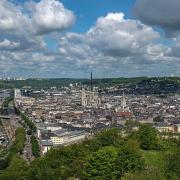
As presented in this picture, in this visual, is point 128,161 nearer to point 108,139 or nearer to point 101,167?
point 101,167

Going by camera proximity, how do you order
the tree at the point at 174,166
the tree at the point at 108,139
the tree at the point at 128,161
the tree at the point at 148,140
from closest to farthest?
the tree at the point at 174,166 → the tree at the point at 128,161 → the tree at the point at 148,140 → the tree at the point at 108,139

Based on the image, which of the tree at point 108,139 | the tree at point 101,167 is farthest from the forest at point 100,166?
the tree at point 108,139

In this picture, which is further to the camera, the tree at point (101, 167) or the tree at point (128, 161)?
the tree at point (128, 161)

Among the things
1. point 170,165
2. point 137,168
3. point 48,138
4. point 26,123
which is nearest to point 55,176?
point 137,168

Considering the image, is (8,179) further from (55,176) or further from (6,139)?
(6,139)

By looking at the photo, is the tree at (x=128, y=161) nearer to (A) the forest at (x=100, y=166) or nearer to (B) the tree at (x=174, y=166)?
(A) the forest at (x=100, y=166)

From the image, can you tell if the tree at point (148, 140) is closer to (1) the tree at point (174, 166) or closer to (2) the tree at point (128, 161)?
(1) the tree at point (174, 166)

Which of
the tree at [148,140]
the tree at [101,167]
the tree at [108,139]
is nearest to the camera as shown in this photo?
the tree at [101,167]

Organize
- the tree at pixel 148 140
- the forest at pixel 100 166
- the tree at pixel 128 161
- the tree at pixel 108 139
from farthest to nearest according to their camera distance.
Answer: the tree at pixel 108 139, the tree at pixel 148 140, the tree at pixel 128 161, the forest at pixel 100 166

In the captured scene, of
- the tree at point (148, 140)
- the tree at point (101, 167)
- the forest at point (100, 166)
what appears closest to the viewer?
the forest at point (100, 166)

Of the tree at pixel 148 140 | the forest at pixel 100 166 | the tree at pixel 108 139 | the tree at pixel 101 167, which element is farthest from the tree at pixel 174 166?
the tree at pixel 108 139

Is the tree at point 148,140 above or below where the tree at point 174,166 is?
below
